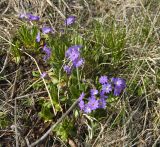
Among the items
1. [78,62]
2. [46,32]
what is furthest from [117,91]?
[46,32]

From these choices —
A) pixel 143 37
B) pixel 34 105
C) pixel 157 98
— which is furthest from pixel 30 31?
pixel 157 98

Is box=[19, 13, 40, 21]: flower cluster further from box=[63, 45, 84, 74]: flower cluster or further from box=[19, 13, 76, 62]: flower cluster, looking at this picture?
box=[63, 45, 84, 74]: flower cluster

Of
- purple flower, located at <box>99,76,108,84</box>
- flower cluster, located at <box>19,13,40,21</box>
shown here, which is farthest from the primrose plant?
flower cluster, located at <box>19,13,40,21</box>

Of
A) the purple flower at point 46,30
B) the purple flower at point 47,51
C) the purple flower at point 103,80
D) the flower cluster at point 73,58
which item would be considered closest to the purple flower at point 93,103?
the purple flower at point 103,80

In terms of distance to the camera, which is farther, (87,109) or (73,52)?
(73,52)

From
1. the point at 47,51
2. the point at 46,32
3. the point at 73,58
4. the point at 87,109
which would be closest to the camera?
the point at 87,109

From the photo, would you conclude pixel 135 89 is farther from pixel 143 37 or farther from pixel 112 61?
pixel 143 37

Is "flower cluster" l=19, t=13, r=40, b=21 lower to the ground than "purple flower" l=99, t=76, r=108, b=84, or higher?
higher

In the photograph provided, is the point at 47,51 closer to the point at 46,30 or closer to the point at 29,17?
the point at 46,30
